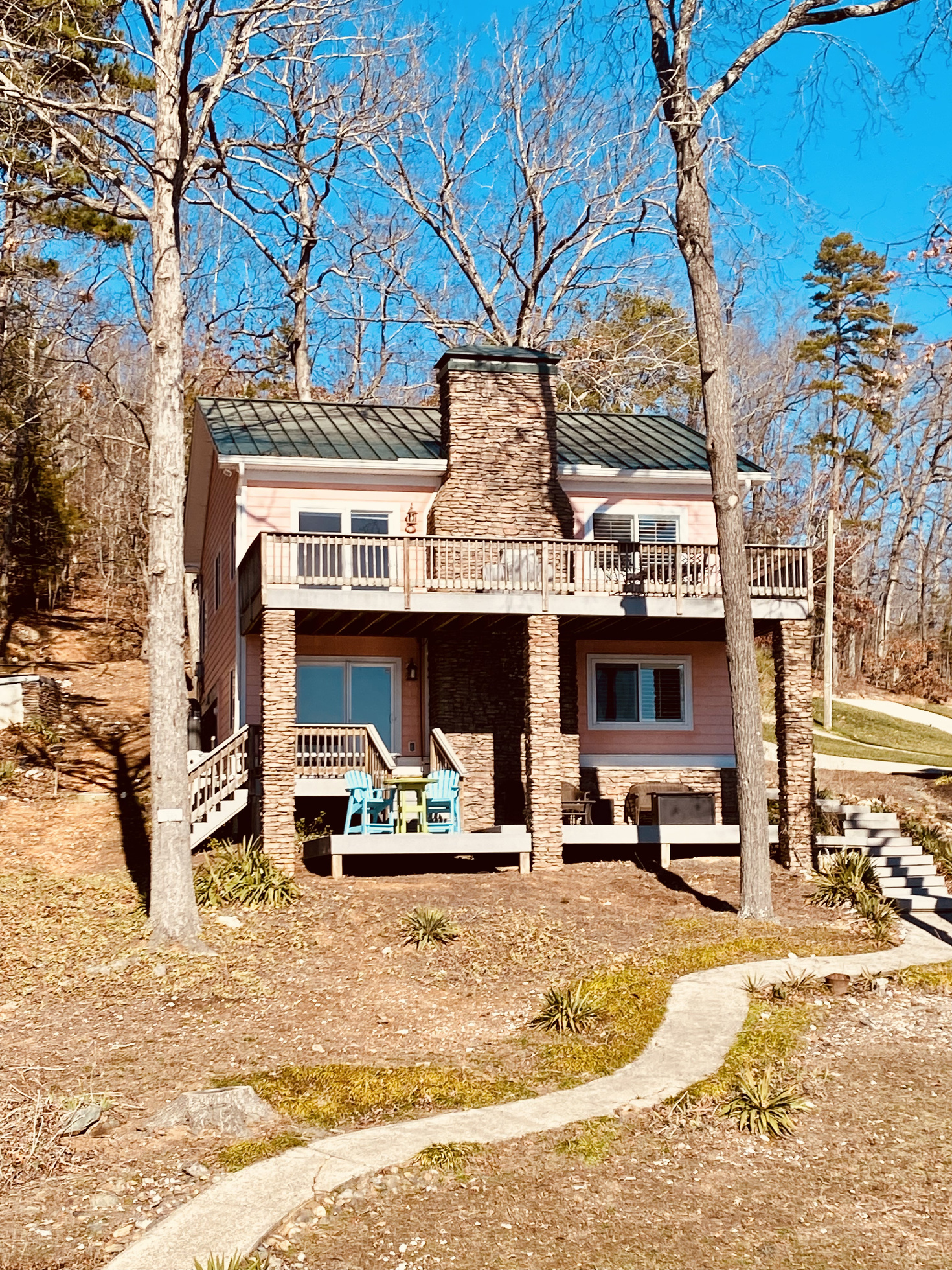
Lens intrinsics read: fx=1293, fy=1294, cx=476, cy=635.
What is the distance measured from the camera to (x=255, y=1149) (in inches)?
344

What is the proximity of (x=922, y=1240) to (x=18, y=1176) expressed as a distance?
554 centimetres

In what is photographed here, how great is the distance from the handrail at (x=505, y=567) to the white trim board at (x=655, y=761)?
3.83 m

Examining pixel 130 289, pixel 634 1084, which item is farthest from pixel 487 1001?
pixel 130 289

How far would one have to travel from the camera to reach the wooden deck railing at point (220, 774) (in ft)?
65.3

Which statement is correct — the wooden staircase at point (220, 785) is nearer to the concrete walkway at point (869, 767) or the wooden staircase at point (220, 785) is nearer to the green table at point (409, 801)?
the green table at point (409, 801)

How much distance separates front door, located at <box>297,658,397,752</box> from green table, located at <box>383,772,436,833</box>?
331cm

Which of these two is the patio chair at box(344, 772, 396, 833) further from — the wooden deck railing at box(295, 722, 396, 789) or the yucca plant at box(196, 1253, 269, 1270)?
the yucca plant at box(196, 1253, 269, 1270)

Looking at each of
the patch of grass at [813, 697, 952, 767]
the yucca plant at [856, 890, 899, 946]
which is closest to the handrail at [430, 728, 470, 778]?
the yucca plant at [856, 890, 899, 946]

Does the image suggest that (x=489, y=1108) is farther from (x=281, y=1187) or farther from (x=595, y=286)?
(x=595, y=286)

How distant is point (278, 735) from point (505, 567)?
4.73 m

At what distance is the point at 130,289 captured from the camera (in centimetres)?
3475

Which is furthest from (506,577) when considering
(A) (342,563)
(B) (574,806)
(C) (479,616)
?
(B) (574,806)

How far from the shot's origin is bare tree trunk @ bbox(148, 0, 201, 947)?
1557 centimetres

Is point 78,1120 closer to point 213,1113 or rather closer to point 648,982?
point 213,1113
